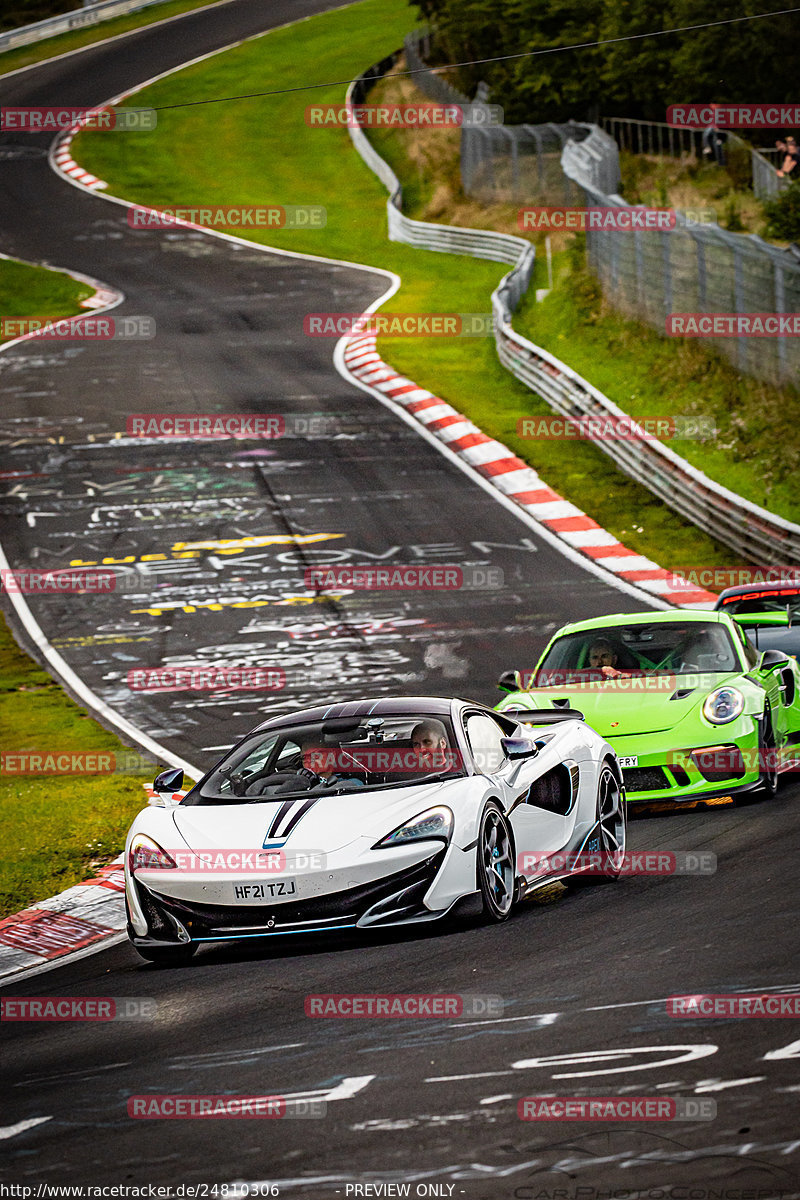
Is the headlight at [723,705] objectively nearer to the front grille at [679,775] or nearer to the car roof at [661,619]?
the front grille at [679,775]

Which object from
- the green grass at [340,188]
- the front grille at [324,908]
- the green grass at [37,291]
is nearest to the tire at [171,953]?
the front grille at [324,908]

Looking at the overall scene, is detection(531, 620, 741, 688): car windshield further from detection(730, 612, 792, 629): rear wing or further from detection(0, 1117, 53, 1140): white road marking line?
detection(0, 1117, 53, 1140): white road marking line

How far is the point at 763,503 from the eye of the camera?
22906 mm

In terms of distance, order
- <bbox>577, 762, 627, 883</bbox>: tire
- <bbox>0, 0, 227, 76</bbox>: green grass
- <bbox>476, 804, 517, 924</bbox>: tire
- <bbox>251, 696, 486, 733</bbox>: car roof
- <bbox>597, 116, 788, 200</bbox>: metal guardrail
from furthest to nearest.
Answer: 1. <bbox>0, 0, 227, 76</bbox>: green grass
2. <bbox>597, 116, 788, 200</bbox>: metal guardrail
3. <bbox>577, 762, 627, 883</bbox>: tire
4. <bbox>251, 696, 486, 733</bbox>: car roof
5. <bbox>476, 804, 517, 924</bbox>: tire

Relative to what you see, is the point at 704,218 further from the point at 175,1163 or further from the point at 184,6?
the point at 184,6

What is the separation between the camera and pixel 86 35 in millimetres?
71312

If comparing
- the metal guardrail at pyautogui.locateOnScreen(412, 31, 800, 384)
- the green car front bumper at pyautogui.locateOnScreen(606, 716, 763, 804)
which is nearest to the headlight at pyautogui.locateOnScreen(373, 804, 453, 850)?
the green car front bumper at pyautogui.locateOnScreen(606, 716, 763, 804)

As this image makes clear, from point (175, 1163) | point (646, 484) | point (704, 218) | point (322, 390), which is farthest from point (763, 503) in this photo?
point (175, 1163)

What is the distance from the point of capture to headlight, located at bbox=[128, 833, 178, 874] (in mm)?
8430

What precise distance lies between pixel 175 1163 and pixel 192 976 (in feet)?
8.94

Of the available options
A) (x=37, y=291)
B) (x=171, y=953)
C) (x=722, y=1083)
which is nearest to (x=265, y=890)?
(x=171, y=953)

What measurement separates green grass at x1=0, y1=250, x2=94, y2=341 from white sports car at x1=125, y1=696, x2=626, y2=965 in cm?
2961

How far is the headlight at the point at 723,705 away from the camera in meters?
11.6

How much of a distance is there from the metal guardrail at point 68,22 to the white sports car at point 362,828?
215 feet
